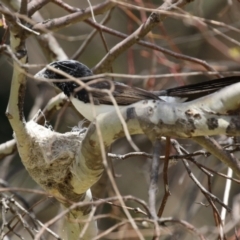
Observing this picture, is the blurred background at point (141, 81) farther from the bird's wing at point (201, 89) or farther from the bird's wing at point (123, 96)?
the bird's wing at point (201, 89)

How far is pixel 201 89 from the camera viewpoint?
8.09ft

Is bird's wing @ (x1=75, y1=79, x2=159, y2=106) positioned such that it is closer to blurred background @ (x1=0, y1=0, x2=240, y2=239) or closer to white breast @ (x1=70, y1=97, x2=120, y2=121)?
white breast @ (x1=70, y1=97, x2=120, y2=121)

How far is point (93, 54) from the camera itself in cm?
712

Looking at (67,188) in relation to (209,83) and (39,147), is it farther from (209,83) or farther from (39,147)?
(209,83)

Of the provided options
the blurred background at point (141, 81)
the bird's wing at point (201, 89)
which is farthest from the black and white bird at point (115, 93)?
the blurred background at point (141, 81)

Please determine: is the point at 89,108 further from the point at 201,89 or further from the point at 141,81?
the point at 141,81

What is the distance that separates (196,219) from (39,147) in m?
3.82

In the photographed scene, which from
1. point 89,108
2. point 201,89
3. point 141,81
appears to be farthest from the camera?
point 141,81

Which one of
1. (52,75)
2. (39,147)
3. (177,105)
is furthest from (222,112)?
(52,75)

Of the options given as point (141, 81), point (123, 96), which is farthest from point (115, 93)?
point (141, 81)

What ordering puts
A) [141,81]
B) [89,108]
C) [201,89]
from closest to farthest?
[201,89], [89,108], [141,81]

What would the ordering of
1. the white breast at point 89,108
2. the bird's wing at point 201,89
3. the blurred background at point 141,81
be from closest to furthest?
the bird's wing at point 201,89, the white breast at point 89,108, the blurred background at point 141,81

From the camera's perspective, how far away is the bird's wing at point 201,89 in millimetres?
2311

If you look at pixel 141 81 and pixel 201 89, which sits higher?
pixel 201 89
